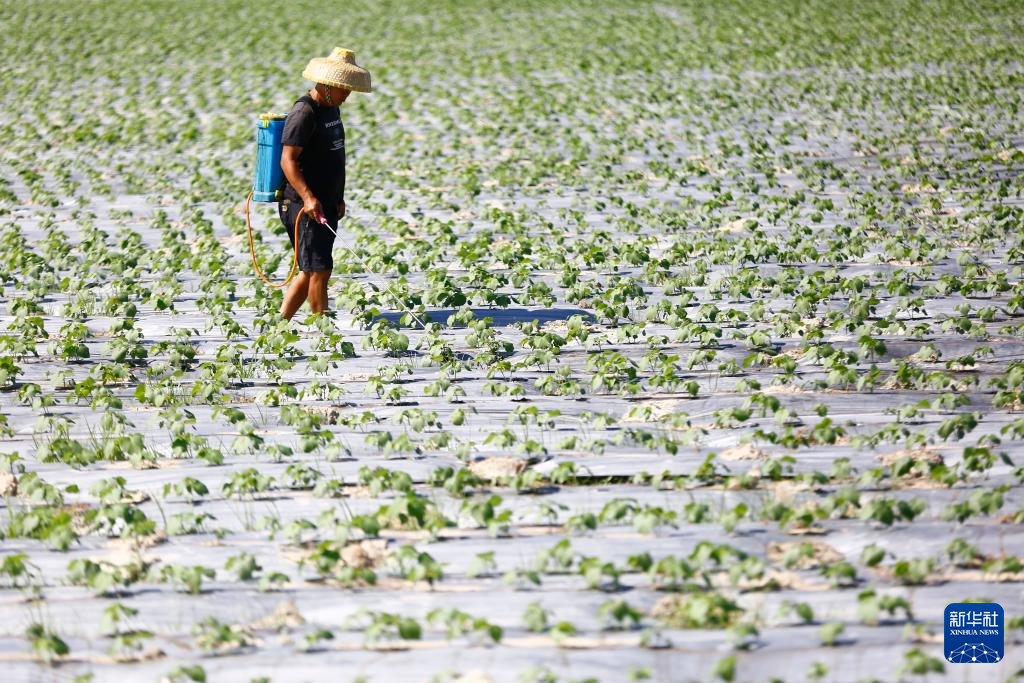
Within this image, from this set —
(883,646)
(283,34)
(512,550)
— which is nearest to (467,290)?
(512,550)

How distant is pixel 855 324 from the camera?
29.0ft

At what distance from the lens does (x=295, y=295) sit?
370 inches

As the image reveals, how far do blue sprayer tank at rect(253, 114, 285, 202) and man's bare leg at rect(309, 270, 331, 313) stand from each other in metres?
0.68

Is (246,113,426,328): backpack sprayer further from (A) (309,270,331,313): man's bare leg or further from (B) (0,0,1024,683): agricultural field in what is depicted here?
(B) (0,0,1024,683): agricultural field

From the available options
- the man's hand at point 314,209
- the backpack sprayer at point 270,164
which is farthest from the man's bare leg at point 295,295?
the man's hand at point 314,209

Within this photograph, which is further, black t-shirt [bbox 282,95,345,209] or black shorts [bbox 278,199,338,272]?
black shorts [bbox 278,199,338,272]

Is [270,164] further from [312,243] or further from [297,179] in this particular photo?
[312,243]

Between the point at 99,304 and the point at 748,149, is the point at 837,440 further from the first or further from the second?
the point at 748,149

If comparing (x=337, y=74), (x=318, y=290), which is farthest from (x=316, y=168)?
(x=318, y=290)

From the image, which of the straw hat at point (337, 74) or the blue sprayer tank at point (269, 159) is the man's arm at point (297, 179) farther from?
the straw hat at point (337, 74)

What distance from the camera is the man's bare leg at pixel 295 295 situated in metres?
9.33

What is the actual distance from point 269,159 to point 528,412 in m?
3.47

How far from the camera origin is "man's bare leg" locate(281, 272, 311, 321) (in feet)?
30.6

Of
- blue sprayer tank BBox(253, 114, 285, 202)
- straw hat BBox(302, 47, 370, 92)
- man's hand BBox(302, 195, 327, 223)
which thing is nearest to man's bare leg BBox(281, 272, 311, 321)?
man's hand BBox(302, 195, 327, 223)
